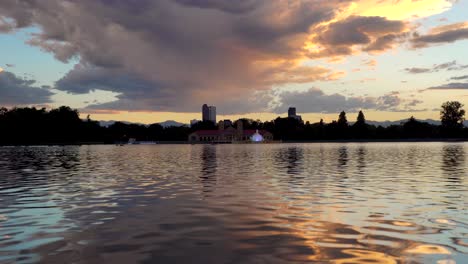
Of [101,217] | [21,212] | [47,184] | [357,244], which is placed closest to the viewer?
[357,244]

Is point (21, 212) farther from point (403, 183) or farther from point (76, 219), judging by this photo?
point (403, 183)

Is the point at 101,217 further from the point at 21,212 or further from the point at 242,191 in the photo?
the point at 242,191

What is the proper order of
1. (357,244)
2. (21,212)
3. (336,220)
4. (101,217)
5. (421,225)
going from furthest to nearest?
1. (21,212)
2. (101,217)
3. (336,220)
4. (421,225)
5. (357,244)

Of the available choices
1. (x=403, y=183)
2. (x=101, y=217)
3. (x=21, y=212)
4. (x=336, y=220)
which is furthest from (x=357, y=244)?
(x=403, y=183)

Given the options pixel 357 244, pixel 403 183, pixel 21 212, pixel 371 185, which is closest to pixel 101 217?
pixel 21 212

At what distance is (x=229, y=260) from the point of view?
10.7 metres

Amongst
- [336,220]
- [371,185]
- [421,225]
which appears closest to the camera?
[421,225]

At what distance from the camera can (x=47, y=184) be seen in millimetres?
30031

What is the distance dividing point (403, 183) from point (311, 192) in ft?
27.5

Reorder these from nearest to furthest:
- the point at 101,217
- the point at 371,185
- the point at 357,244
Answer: the point at 357,244
the point at 101,217
the point at 371,185

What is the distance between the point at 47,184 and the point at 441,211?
24995mm

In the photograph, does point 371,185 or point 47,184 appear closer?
point 371,185

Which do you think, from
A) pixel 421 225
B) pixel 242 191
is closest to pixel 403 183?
pixel 242 191

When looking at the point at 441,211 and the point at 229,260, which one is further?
the point at 441,211
